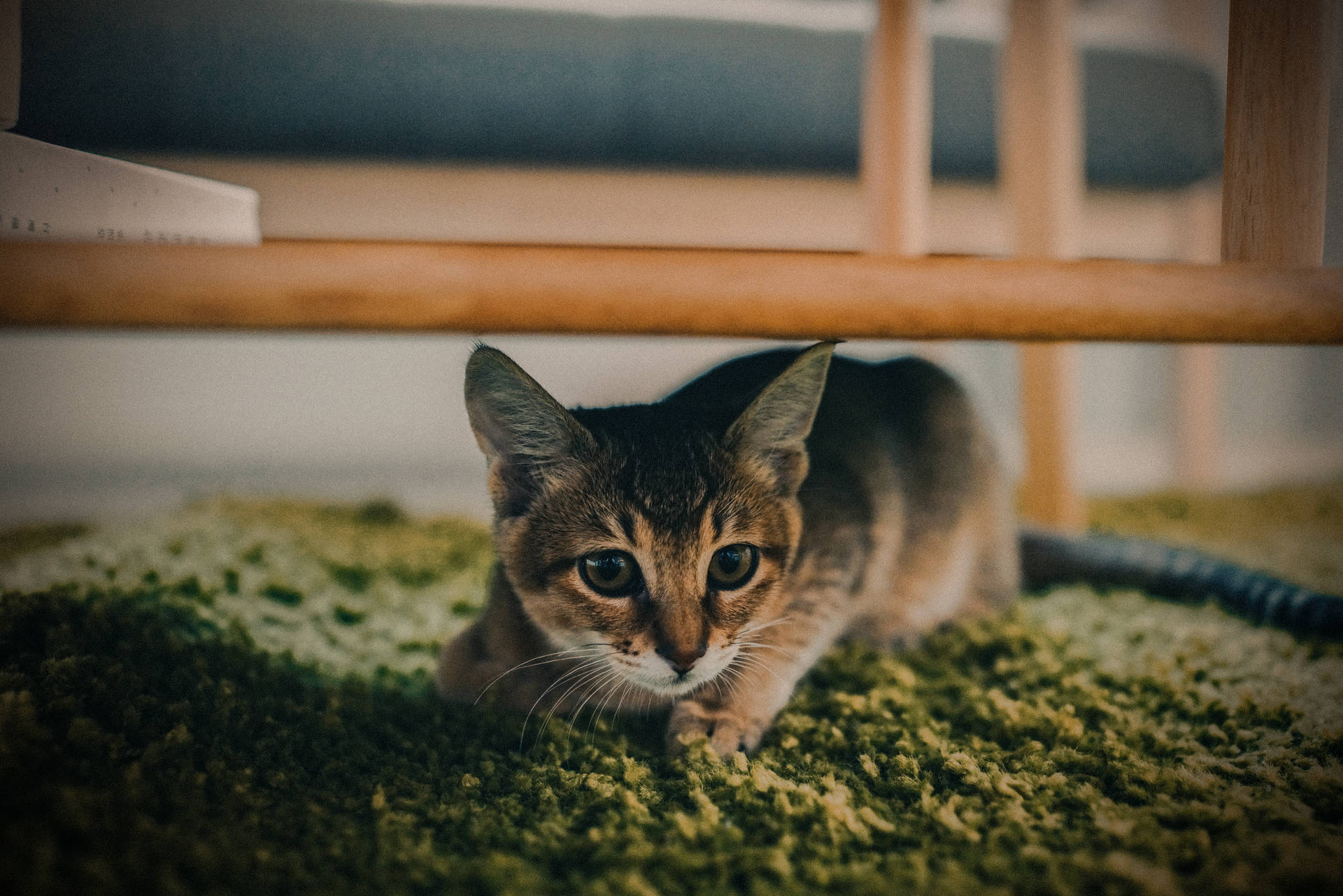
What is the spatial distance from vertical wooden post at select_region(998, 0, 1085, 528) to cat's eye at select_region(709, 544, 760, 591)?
3.22 ft

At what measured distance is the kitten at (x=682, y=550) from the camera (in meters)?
0.80

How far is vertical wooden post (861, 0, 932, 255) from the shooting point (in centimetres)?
132

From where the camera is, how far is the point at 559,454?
863 mm

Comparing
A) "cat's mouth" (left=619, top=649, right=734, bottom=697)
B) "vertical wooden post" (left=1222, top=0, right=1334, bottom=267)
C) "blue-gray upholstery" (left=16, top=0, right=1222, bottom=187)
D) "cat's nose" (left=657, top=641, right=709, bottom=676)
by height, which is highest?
"blue-gray upholstery" (left=16, top=0, right=1222, bottom=187)

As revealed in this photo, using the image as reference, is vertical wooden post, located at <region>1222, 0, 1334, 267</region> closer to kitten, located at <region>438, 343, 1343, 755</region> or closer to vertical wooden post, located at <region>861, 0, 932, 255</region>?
kitten, located at <region>438, 343, 1343, 755</region>

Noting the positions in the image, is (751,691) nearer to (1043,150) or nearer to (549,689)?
(549,689)

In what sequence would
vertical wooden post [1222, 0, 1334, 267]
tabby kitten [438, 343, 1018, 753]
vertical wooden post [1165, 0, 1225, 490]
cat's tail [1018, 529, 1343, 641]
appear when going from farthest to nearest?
1. vertical wooden post [1165, 0, 1225, 490]
2. cat's tail [1018, 529, 1343, 641]
3. tabby kitten [438, 343, 1018, 753]
4. vertical wooden post [1222, 0, 1334, 267]

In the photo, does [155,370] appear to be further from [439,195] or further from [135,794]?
[135,794]

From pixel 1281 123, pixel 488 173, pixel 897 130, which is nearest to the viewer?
pixel 1281 123

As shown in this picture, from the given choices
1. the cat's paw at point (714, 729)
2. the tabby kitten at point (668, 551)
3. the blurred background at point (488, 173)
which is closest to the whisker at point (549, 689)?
the tabby kitten at point (668, 551)

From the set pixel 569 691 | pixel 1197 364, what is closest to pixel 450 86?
pixel 569 691

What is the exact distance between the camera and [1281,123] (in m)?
0.70

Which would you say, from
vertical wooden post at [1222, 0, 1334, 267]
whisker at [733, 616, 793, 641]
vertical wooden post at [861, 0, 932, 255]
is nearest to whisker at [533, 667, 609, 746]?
whisker at [733, 616, 793, 641]

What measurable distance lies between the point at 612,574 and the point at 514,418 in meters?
0.20
